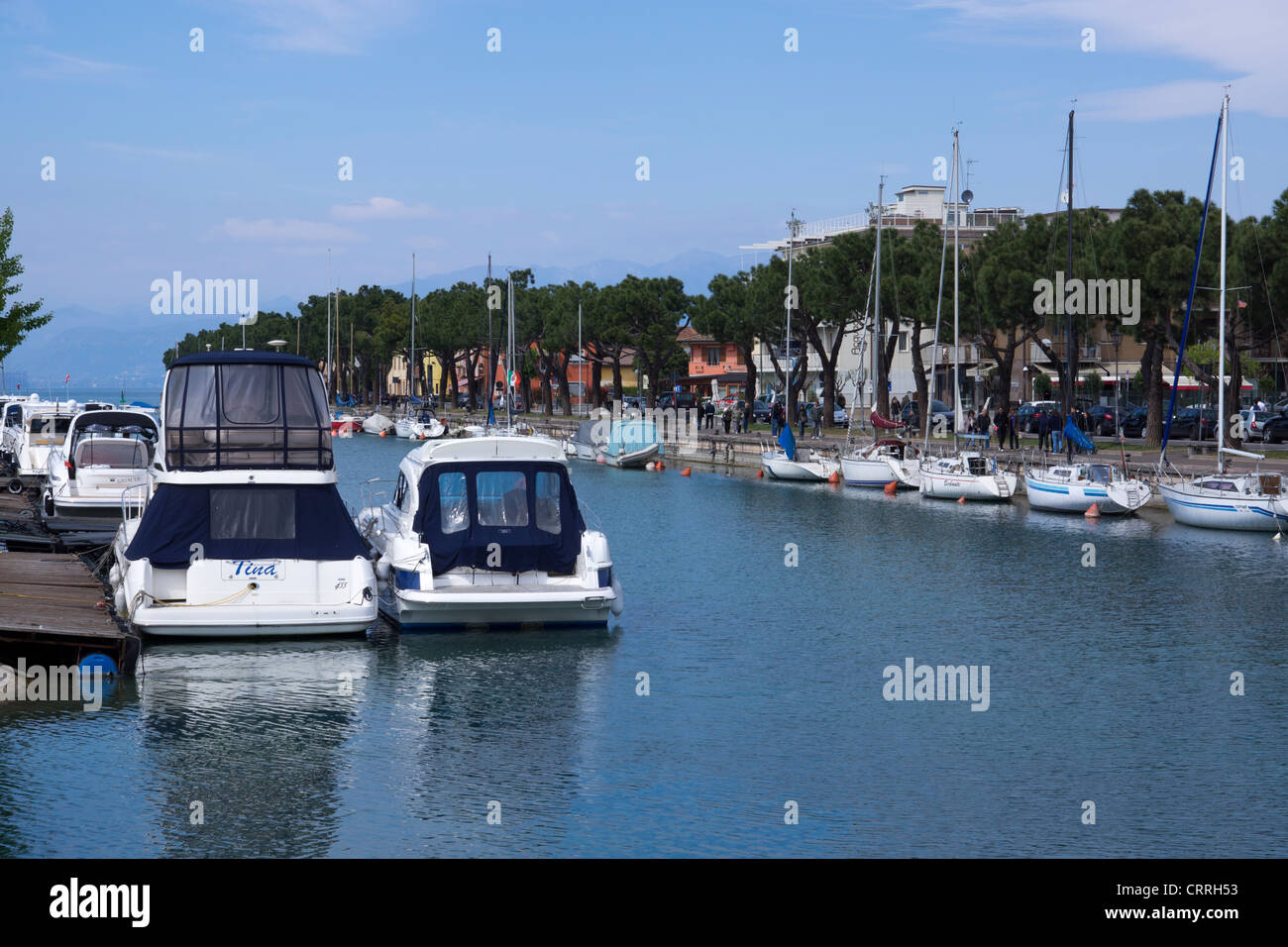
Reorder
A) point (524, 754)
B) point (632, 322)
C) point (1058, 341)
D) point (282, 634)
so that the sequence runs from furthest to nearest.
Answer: point (632, 322), point (1058, 341), point (282, 634), point (524, 754)

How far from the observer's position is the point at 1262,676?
23375 millimetres

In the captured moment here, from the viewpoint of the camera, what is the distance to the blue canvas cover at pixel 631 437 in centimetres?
7381

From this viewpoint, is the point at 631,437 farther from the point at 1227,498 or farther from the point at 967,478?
the point at 1227,498

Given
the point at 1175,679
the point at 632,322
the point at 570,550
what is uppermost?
the point at 632,322

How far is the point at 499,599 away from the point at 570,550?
160 cm

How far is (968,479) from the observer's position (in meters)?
52.5

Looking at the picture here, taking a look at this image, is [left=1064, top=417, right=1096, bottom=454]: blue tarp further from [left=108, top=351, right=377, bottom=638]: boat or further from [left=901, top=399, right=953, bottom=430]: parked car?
[left=108, top=351, right=377, bottom=638]: boat

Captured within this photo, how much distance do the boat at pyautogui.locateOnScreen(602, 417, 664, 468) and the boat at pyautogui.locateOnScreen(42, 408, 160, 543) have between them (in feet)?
125

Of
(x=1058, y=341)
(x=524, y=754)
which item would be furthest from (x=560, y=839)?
(x=1058, y=341)

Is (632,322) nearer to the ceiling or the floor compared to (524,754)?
nearer to the ceiling

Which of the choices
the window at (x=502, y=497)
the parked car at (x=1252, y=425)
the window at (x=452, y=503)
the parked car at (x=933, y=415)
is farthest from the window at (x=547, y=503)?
the parked car at (x=933, y=415)
